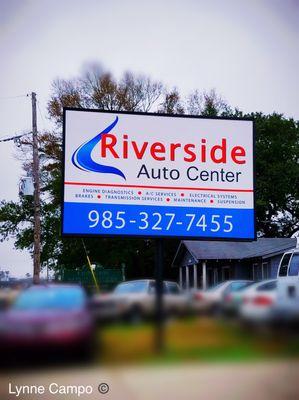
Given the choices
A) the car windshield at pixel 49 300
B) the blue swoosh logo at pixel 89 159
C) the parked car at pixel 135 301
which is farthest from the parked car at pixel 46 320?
the blue swoosh logo at pixel 89 159

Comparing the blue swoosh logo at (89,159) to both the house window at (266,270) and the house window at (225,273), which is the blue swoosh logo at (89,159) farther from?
the house window at (266,270)

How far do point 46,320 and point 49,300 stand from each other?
0.12 meters

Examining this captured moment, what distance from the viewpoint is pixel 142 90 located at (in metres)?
3.19

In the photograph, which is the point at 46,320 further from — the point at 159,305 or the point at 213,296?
the point at 213,296

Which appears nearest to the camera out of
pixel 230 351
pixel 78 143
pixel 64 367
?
pixel 64 367

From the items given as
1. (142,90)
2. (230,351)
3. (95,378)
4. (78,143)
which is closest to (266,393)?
(230,351)

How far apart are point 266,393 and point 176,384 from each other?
1.27ft

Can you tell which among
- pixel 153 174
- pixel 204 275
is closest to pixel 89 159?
pixel 153 174

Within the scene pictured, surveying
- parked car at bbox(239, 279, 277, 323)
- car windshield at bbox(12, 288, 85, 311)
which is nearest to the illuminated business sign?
parked car at bbox(239, 279, 277, 323)

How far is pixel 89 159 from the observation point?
9.62 ft

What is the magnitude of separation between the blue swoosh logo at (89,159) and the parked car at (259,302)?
93 cm

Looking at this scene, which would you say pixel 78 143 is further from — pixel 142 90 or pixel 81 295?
Result: pixel 81 295

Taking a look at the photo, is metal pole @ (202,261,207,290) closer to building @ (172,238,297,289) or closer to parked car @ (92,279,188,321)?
building @ (172,238,297,289)

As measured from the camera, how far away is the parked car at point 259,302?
250cm
